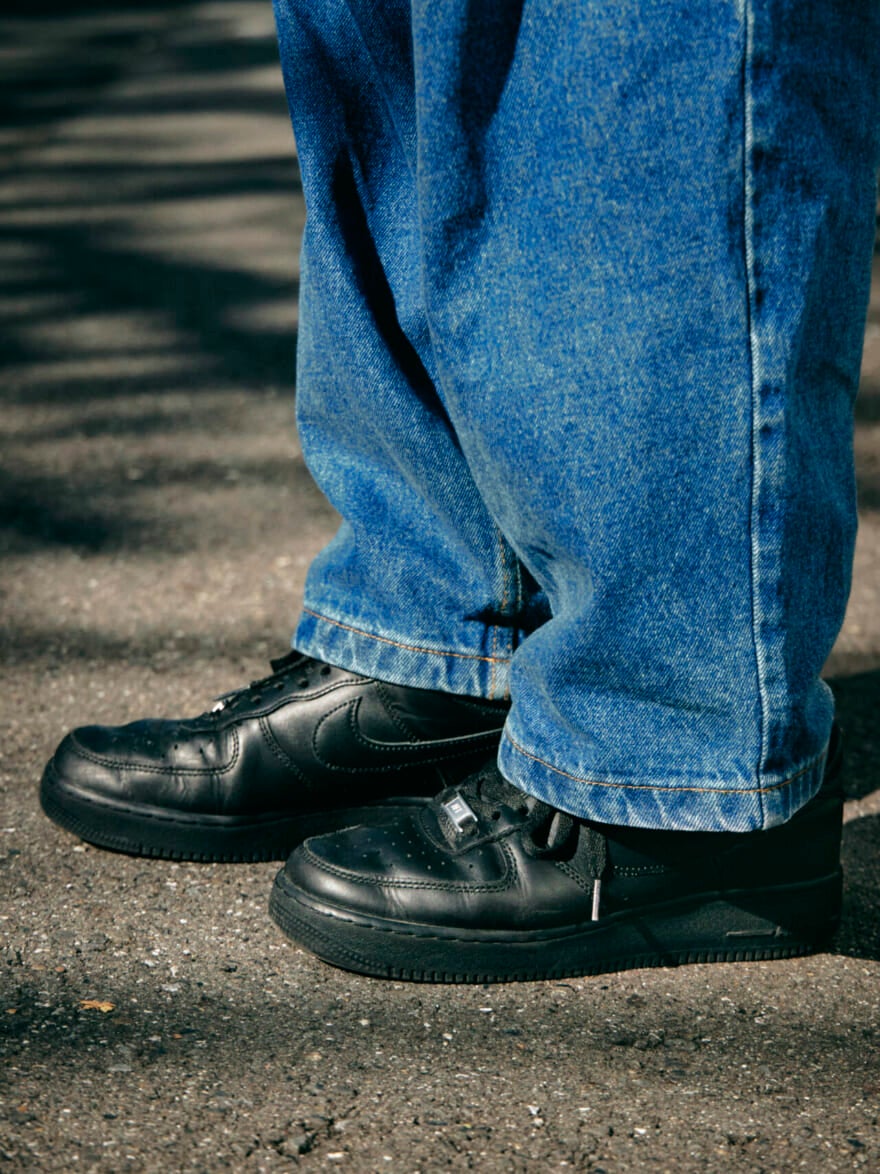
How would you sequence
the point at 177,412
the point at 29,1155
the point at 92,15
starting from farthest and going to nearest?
the point at 92,15, the point at 177,412, the point at 29,1155

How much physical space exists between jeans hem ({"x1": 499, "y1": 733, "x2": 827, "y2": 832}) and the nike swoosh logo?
0.52ft

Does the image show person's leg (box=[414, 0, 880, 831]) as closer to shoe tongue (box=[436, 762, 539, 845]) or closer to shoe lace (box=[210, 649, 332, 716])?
shoe tongue (box=[436, 762, 539, 845])

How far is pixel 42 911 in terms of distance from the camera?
100cm

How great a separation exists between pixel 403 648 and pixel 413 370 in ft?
0.71

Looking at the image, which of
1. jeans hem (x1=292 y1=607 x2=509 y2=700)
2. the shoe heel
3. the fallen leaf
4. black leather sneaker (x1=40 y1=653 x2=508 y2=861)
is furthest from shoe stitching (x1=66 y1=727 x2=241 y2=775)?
the shoe heel

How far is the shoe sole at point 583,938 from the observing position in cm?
92

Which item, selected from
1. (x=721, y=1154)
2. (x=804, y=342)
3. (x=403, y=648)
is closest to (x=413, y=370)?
(x=403, y=648)

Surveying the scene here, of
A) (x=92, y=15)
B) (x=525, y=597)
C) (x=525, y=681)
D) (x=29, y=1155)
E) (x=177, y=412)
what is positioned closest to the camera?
(x=29, y=1155)

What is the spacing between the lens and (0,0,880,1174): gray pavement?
77 cm

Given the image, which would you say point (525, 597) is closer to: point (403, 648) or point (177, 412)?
point (403, 648)

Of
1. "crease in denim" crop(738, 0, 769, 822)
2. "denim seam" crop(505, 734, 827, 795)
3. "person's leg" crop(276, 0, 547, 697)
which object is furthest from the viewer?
"person's leg" crop(276, 0, 547, 697)

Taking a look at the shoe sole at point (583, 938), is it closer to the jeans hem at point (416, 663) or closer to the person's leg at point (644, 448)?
the person's leg at point (644, 448)

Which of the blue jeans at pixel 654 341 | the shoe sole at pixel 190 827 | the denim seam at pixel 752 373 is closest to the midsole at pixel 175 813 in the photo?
the shoe sole at pixel 190 827

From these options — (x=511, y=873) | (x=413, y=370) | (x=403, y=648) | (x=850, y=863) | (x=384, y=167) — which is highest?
(x=384, y=167)
